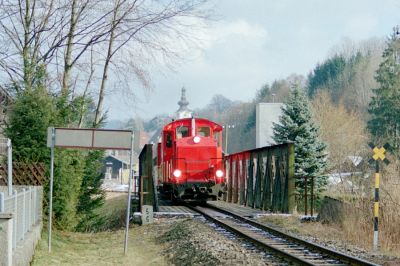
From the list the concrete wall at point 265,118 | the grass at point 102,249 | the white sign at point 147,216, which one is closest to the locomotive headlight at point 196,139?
the white sign at point 147,216

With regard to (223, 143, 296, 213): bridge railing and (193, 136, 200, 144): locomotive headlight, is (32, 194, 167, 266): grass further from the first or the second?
(193, 136, 200, 144): locomotive headlight

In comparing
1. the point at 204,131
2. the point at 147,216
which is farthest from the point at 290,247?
the point at 204,131

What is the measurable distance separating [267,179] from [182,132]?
417cm

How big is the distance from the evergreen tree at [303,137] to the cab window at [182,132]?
11769 mm

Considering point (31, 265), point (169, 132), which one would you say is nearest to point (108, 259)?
point (31, 265)

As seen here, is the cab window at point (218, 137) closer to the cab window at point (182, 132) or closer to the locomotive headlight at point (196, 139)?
the locomotive headlight at point (196, 139)

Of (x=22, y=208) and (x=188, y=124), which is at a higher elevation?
(x=188, y=124)

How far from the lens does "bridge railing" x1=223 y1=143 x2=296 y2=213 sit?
68.3ft

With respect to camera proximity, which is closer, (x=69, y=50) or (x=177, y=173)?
(x=69, y=50)

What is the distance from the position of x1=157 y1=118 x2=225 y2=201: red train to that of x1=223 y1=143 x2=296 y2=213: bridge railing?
141 centimetres

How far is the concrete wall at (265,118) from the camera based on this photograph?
253 feet

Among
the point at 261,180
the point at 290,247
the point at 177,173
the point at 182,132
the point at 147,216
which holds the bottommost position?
the point at 290,247

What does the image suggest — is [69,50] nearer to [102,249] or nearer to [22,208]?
[102,249]

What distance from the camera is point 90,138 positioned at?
1399cm
